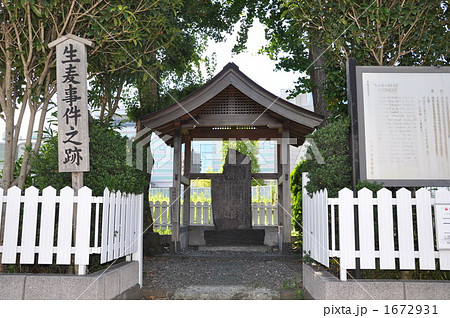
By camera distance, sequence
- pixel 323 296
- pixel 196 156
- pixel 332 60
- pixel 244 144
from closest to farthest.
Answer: pixel 323 296 < pixel 332 60 < pixel 196 156 < pixel 244 144

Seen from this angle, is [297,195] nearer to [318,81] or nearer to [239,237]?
[239,237]

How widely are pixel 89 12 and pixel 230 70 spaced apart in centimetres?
378

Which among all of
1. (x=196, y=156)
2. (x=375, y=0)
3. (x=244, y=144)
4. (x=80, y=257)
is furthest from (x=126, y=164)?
(x=244, y=144)

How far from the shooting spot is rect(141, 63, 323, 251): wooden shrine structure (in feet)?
27.6

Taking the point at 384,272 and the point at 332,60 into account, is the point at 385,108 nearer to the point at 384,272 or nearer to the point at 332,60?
the point at 332,60

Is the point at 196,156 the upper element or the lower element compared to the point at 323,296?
upper

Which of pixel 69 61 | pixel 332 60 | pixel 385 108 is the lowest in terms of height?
pixel 385 108

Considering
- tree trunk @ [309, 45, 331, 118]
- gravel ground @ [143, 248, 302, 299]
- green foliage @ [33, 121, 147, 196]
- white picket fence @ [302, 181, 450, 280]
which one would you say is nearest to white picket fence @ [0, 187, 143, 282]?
green foliage @ [33, 121, 147, 196]

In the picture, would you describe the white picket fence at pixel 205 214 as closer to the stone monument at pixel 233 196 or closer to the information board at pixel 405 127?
the stone monument at pixel 233 196

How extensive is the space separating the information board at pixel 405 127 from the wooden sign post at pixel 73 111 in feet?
11.1

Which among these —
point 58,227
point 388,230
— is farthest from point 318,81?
point 58,227

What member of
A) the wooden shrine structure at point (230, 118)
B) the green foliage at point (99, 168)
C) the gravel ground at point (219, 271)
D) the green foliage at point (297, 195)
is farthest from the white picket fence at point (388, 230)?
the green foliage at point (297, 195)

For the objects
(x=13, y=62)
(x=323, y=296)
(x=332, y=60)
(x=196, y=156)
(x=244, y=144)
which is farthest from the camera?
(x=244, y=144)

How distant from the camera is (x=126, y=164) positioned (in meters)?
5.03
